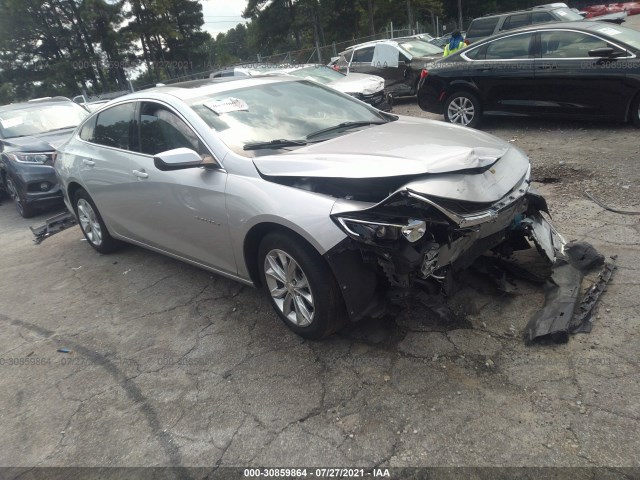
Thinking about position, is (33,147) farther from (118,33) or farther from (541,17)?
(118,33)

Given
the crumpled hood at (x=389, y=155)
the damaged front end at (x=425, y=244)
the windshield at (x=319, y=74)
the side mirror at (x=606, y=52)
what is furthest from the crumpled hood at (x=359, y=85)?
the damaged front end at (x=425, y=244)

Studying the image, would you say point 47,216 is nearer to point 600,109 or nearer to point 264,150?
point 264,150

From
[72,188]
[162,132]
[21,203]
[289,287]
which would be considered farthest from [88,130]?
[21,203]

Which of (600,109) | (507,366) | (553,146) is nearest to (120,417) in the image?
(507,366)

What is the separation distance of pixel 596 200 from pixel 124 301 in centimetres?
474

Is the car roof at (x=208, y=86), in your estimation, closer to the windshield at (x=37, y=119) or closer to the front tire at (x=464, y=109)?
the front tire at (x=464, y=109)

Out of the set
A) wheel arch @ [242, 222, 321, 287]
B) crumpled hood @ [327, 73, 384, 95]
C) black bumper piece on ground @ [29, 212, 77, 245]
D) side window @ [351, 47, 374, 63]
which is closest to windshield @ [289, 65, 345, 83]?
crumpled hood @ [327, 73, 384, 95]

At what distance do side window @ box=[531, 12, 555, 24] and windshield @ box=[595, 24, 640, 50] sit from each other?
629 centimetres

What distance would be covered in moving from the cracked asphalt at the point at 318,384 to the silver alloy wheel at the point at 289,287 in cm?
23

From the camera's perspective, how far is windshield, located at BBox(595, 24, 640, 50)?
6.81 meters

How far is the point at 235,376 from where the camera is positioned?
3.13 metres

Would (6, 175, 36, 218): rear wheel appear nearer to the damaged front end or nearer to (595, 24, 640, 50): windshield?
the damaged front end

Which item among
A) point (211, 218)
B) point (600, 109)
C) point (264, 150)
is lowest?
point (600, 109)

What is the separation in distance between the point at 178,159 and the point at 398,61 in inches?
420
